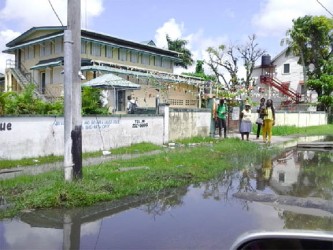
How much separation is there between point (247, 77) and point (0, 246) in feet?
161

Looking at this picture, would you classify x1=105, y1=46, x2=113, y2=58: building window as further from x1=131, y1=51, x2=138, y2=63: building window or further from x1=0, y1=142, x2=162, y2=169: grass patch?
x1=0, y1=142, x2=162, y2=169: grass patch

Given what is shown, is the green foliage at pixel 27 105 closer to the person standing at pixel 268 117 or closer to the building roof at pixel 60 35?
the person standing at pixel 268 117

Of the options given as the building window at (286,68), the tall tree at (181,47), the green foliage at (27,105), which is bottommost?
the green foliage at (27,105)

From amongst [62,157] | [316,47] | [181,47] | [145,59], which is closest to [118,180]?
[62,157]

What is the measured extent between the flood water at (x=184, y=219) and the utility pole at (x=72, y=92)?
4.23ft

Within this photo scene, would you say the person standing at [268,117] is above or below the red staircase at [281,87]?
below

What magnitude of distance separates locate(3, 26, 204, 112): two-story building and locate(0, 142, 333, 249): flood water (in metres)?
18.0

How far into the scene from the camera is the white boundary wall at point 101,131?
34.2 feet

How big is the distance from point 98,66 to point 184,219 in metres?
21.5

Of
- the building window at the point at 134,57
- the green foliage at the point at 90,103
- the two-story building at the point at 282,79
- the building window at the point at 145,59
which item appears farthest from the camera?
the two-story building at the point at 282,79

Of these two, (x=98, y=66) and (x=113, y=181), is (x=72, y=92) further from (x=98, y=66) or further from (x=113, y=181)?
(x=98, y=66)

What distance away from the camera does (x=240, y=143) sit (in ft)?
50.6

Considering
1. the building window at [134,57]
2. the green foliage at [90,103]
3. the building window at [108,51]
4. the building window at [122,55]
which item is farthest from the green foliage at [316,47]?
the green foliage at [90,103]

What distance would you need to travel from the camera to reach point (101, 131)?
1278 centimetres
